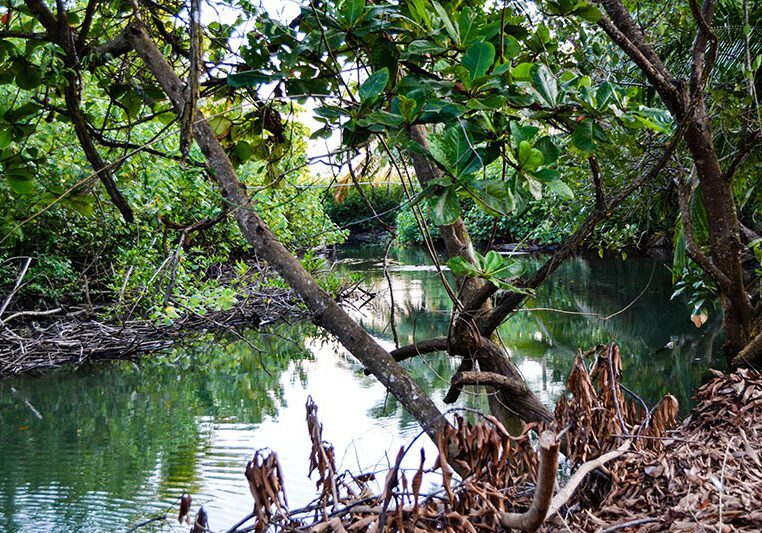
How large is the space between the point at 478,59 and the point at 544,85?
16 cm

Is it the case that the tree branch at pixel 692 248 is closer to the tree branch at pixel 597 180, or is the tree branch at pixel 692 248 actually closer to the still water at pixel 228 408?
the still water at pixel 228 408

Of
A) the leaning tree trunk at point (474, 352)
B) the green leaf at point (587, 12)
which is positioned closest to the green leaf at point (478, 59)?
the green leaf at point (587, 12)

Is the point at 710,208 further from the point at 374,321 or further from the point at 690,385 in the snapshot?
the point at 374,321

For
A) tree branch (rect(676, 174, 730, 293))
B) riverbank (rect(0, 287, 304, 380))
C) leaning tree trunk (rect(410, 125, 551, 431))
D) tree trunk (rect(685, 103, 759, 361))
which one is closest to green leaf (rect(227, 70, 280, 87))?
leaning tree trunk (rect(410, 125, 551, 431))

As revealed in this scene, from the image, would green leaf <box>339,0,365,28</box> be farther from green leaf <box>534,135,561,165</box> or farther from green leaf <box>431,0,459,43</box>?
green leaf <box>534,135,561,165</box>

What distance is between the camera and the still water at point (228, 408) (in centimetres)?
331

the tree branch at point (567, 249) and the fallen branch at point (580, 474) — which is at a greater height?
the tree branch at point (567, 249)

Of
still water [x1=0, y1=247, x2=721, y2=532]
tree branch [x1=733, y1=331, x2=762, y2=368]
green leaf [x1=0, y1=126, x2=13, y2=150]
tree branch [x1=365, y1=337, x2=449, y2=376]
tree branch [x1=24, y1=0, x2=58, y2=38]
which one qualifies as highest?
tree branch [x1=24, y1=0, x2=58, y2=38]

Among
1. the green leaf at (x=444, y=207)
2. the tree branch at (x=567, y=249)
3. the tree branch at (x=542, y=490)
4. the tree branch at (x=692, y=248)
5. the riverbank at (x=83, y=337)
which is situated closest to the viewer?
the tree branch at (x=542, y=490)

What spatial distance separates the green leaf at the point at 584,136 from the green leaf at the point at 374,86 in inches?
15.6

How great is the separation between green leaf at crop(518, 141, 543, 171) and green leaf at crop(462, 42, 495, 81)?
164mm

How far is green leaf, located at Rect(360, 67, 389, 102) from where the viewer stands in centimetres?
136

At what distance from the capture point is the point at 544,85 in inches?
53.3

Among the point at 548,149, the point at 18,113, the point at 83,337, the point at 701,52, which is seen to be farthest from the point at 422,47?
the point at 83,337
